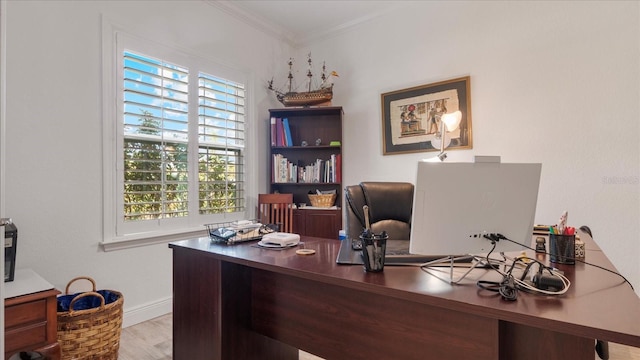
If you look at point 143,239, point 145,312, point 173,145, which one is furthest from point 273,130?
point 145,312

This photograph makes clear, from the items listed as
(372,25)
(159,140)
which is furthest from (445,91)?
(159,140)

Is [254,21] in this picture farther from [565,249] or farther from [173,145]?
[565,249]

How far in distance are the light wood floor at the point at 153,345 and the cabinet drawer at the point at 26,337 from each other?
57 cm

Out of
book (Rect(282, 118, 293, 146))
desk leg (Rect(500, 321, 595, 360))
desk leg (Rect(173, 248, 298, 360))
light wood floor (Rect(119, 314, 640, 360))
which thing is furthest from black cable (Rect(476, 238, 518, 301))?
book (Rect(282, 118, 293, 146))

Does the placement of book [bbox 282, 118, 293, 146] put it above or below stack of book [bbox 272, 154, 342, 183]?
above

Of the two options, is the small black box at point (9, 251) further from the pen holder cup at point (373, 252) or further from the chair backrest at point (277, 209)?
the chair backrest at point (277, 209)

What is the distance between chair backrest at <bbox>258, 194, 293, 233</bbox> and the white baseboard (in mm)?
1173

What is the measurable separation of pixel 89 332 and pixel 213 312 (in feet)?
2.83

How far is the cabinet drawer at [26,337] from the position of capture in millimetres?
1562

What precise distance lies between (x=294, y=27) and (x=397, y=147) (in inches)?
72.7

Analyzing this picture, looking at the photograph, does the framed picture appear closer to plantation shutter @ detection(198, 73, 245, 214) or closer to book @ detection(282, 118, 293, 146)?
book @ detection(282, 118, 293, 146)

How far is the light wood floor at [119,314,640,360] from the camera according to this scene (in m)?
2.06

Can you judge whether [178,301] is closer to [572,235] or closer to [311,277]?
[311,277]

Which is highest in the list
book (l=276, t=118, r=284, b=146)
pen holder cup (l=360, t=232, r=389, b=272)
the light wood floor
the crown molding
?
the crown molding
